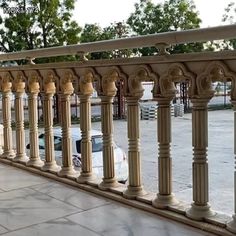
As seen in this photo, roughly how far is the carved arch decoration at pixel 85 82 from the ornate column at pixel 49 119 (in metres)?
0.36

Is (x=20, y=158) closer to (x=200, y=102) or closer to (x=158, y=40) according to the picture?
(x=158, y=40)

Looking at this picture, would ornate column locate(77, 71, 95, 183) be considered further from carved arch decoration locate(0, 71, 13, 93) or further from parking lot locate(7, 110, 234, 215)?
parking lot locate(7, 110, 234, 215)

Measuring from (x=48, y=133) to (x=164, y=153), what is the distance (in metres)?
1.36

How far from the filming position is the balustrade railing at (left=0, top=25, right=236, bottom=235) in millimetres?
2336

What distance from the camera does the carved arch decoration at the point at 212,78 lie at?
7.10 feet

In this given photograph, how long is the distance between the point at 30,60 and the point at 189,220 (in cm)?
202

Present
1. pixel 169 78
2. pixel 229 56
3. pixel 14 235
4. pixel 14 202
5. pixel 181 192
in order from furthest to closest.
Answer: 1. pixel 181 192
2. pixel 14 202
3. pixel 169 78
4. pixel 14 235
5. pixel 229 56

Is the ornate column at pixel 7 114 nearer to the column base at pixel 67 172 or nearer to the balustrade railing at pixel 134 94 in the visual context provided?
the balustrade railing at pixel 134 94

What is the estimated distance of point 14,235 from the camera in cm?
236

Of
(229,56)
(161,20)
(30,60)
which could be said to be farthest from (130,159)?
(161,20)

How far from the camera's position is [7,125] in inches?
168

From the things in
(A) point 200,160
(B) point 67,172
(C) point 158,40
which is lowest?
(B) point 67,172

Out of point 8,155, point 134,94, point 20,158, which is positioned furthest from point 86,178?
point 8,155

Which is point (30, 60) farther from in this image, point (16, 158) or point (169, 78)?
point (169, 78)
